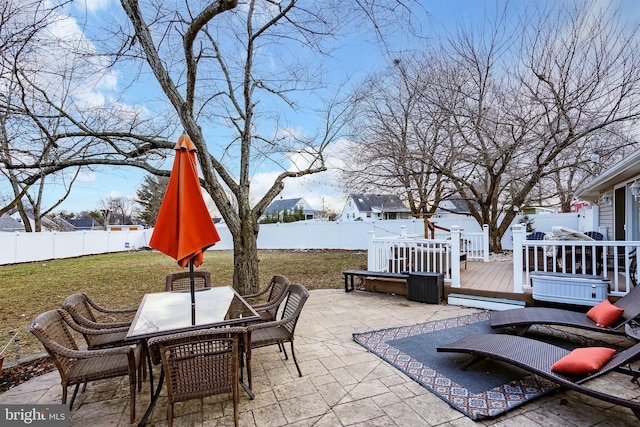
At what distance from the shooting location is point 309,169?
772 centimetres

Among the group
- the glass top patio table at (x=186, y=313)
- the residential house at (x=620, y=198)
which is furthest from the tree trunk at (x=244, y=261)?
the residential house at (x=620, y=198)

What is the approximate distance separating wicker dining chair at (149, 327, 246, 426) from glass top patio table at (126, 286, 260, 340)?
328 mm

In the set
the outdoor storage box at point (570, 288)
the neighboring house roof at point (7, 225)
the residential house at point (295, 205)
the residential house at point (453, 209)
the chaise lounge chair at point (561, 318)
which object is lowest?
the chaise lounge chair at point (561, 318)

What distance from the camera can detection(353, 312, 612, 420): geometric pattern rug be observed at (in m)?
2.72

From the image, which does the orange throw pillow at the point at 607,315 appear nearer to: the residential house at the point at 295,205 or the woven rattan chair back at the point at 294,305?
the woven rattan chair back at the point at 294,305

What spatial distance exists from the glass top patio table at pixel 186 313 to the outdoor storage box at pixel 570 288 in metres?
4.25

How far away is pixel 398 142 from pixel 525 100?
3856 mm

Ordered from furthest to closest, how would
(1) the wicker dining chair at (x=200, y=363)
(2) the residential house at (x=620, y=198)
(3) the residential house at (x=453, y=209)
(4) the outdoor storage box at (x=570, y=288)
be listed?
(3) the residential house at (x=453, y=209) → (2) the residential house at (x=620, y=198) → (4) the outdoor storage box at (x=570, y=288) → (1) the wicker dining chair at (x=200, y=363)

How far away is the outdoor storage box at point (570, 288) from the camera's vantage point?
441 cm

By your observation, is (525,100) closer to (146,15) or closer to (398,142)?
(398,142)

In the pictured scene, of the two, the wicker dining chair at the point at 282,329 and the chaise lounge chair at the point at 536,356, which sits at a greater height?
the wicker dining chair at the point at 282,329

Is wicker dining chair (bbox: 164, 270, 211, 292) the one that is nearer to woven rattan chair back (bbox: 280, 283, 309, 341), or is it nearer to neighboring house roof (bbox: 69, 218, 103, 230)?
woven rattan chair back (bbox: 280, 283, 309, 341)

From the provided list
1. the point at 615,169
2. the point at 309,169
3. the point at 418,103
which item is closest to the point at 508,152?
the point at 418,103

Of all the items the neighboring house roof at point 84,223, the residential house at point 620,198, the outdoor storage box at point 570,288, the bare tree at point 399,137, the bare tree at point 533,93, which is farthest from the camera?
the neighboring house roof at point 84,223
